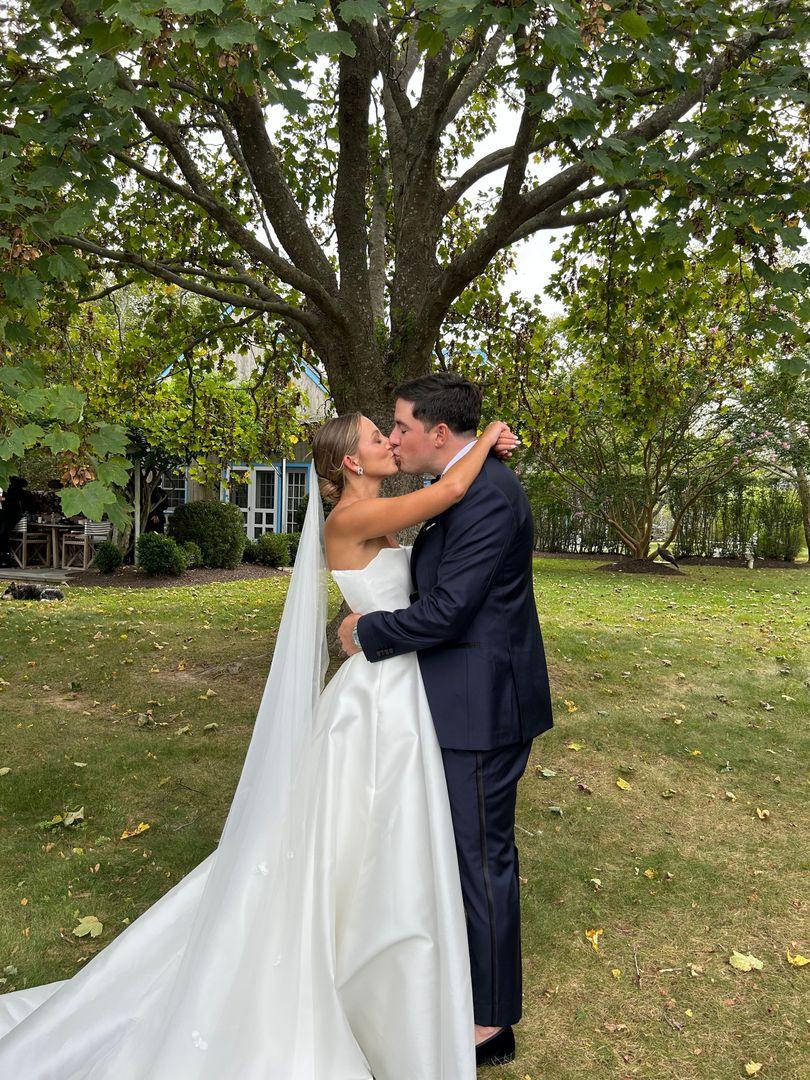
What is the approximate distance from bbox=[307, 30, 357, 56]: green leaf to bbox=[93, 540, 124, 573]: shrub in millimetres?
14834

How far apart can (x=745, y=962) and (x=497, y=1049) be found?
1.50m

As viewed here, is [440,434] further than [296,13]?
No

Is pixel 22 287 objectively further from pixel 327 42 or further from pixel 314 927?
pixel 314 927

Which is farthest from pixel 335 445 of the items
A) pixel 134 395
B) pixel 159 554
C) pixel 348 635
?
pixel 159 554

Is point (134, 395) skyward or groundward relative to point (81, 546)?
skyward

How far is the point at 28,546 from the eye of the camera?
19.3 metres

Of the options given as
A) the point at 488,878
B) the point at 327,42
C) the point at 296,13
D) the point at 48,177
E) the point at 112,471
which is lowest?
the point at 488,878


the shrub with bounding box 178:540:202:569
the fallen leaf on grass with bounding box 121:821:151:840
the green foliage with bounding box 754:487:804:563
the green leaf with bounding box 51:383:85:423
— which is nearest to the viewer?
the green leaf with bounding box 51:383:85:423

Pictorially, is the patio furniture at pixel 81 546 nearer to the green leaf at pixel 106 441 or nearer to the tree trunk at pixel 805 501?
the green leaf at pixel 106 441

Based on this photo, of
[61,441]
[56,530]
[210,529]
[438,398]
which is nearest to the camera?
[438,398]

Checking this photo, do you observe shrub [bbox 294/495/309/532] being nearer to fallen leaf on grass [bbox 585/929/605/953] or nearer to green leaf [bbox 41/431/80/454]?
fallen leaf on grass [bbox 585/929/605/953]

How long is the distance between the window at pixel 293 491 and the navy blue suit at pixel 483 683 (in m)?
23.1

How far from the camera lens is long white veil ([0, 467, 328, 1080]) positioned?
2520 millimetres

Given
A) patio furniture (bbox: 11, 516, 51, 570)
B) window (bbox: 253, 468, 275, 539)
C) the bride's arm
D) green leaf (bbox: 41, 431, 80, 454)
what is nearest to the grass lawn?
the bride's arm
